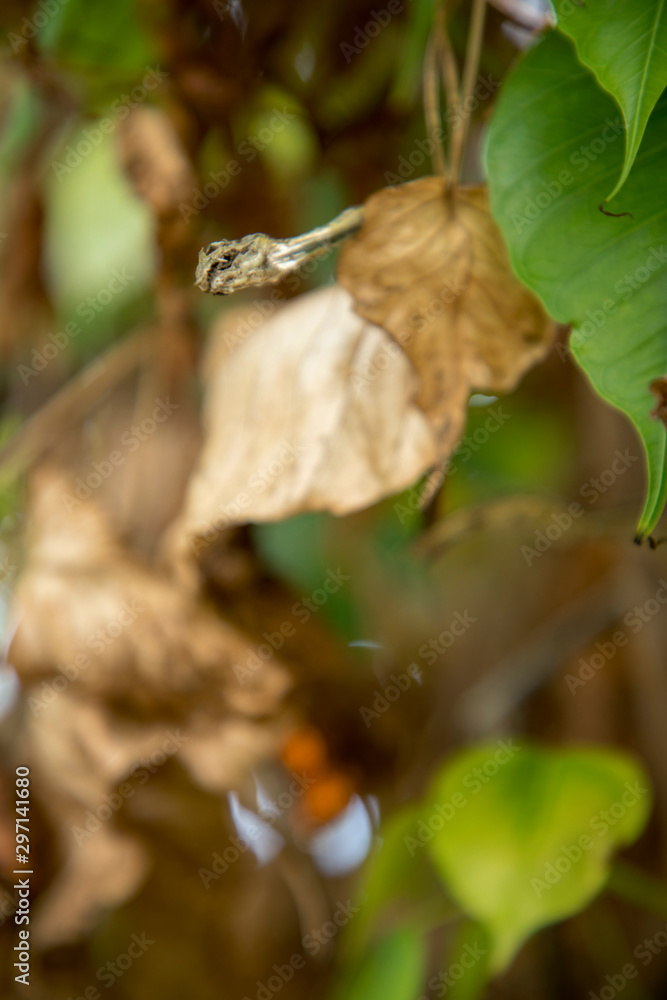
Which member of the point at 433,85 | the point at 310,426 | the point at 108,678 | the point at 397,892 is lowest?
the point at 397,892

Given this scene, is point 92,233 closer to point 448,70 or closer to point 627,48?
point 448,70

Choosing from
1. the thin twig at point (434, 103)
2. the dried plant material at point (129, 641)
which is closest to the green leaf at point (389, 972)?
the dried plant material at point (129, 641)

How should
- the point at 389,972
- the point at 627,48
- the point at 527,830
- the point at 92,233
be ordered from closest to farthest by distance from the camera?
the point at 627,48 → the point at 527,830 → the point at 389,972 → the point at 92,233

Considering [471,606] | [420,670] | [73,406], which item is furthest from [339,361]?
[471,606]

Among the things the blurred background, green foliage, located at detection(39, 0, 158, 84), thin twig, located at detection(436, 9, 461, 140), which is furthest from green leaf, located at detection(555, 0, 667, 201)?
green foliage, located at detection(39, 0, 158, 84)

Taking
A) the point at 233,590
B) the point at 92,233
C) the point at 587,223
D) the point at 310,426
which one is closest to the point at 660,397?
the point at 587,223

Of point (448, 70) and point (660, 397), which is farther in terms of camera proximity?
point (448, 70)

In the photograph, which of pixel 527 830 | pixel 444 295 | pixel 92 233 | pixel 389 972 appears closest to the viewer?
pixel 444 295

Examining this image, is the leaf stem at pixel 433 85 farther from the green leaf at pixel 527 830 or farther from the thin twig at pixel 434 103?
the green leaf at pixel 527 830
